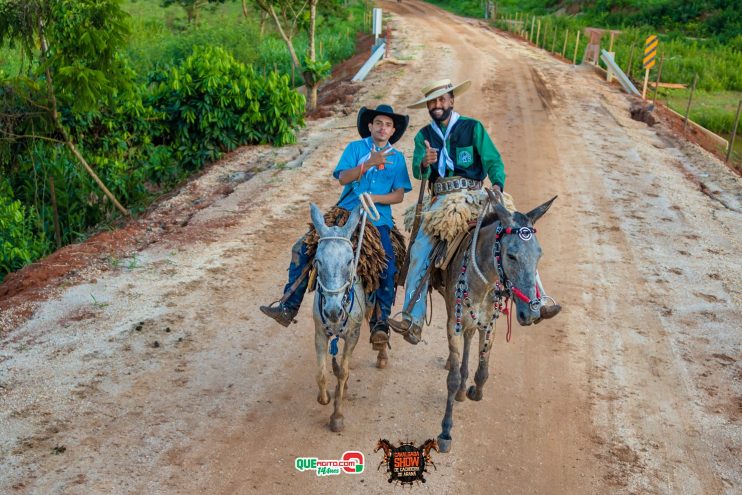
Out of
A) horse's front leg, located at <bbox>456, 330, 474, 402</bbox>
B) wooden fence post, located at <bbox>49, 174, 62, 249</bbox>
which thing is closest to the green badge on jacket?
horse's front leg, located at <bbox>456, 330, 474, 402</bbox>

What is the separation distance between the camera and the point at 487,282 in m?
6.12

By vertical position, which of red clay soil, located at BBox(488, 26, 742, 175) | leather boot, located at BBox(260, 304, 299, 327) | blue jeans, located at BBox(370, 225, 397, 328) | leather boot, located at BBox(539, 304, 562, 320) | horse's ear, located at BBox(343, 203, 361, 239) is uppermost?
horse's ear, located at BBox(343, 203, 361, 239)

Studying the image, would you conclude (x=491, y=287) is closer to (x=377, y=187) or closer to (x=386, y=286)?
(x=386, y=286)

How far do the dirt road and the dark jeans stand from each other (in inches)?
42.9

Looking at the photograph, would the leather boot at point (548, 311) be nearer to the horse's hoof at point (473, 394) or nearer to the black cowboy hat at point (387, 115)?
the horse's hoof at point (473, 394)

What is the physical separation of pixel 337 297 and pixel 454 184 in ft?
6.52

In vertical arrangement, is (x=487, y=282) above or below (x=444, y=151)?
below

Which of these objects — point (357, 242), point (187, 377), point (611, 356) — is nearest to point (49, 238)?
point (187, 377)

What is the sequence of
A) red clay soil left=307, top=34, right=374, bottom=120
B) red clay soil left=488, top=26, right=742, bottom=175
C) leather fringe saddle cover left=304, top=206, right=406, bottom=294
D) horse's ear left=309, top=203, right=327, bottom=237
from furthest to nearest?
red clay soil left=307, top=34, right=374, bottom=120 < red clay soil left=488, top=26, right=742, bottom=175 < leather fringe saddle cover left=304, top=206, right=406, bottom=294 < horse's ear left=309, top=203, right=327, bottom=237

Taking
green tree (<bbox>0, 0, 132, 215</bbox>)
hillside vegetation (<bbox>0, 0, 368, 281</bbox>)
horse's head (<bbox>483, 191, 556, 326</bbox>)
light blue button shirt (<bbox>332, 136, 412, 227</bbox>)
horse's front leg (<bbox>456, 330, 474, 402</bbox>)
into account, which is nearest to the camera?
horse's head (<bbox>483, 191, 556, 326</bbox>)

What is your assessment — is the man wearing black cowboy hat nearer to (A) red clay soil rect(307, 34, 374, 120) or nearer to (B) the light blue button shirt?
(B) the light blue button shirt

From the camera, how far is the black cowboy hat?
6.65 metres

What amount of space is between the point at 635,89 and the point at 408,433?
A: 20331 mm

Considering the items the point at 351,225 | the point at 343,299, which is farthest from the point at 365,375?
the point at 351,225
